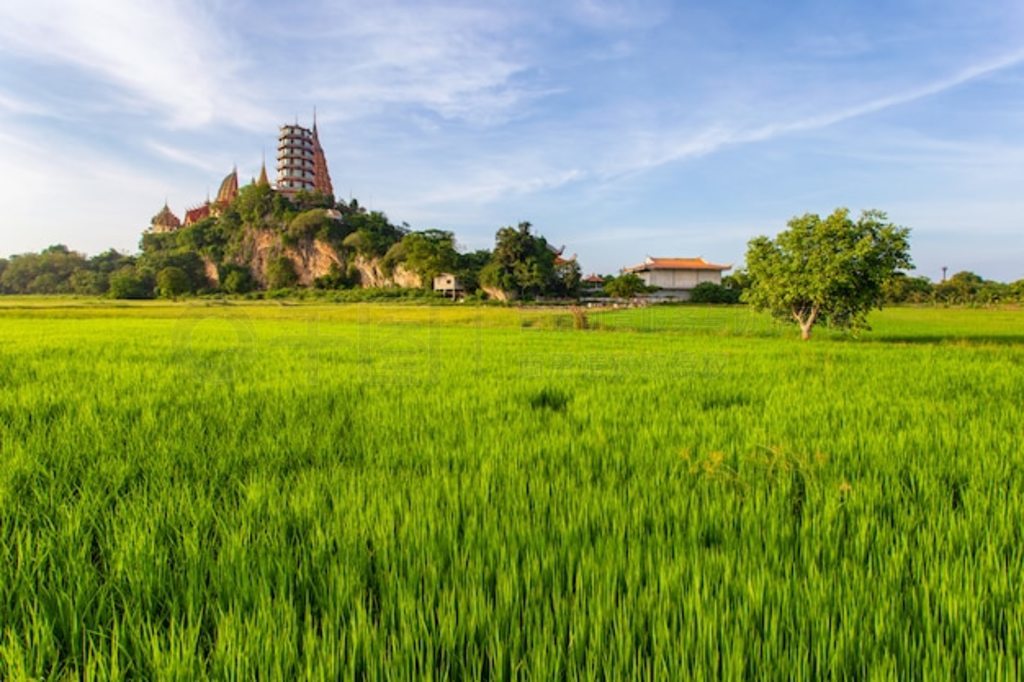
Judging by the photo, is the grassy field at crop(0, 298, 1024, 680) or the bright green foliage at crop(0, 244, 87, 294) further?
the bright green foliage at crop(0, 244, 87, 294)

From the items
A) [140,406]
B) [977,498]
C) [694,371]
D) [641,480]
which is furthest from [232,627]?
[694,371]

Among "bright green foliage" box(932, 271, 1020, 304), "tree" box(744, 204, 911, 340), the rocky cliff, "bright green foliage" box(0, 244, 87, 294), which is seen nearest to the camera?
"tree" box(744, 204, 911, 340)

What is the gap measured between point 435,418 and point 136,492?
2.04 metres

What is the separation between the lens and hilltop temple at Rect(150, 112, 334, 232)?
10426 centimetres

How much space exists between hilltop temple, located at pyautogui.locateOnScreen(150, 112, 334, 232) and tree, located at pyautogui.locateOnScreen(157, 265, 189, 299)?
28155 mm

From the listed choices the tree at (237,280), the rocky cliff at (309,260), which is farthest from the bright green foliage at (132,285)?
the rocky cliff at (309,260)

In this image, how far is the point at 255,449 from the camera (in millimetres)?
3021

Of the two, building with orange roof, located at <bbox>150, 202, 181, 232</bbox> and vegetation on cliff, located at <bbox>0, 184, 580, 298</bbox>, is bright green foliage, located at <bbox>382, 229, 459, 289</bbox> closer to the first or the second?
vegetation on cliff, located at <bbox>0, 184, 580, 298</bbox>

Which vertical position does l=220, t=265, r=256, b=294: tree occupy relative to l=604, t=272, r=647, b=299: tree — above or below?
above

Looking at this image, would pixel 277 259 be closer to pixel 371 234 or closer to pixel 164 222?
pixel 371 234

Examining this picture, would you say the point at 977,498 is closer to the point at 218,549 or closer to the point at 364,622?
the point at 364,622

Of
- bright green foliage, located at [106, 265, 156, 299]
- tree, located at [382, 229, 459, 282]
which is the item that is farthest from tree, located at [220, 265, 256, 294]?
tree, located at [382, 229, 459, 282]

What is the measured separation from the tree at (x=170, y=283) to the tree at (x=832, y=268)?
85723 millimetres

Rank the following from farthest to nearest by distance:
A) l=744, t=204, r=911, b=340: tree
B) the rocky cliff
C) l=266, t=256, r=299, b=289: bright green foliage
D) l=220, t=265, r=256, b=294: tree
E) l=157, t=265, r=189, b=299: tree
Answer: l=220, t=265, r=256, b=294: tree < l=266, t=256, r=299, b=289: bright green foliage < the rocky cliff < l=157, t=265, r=189, b=299: tree < l=744, t=204, r=911, b=340: tree
